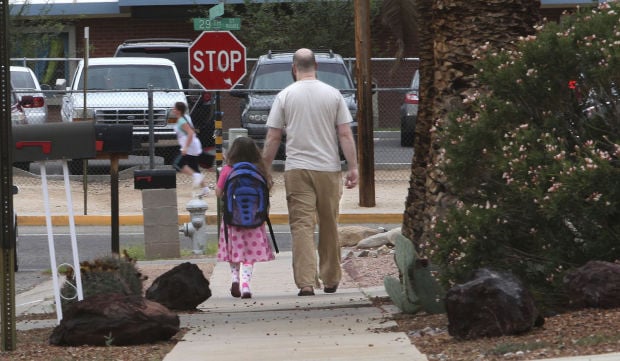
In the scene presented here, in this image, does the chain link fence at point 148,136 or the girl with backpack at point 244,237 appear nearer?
the girl with backpack at point 244,237

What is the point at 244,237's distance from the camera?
34.6 feet

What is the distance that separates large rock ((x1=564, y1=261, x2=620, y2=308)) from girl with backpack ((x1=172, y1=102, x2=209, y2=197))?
42.5 ft

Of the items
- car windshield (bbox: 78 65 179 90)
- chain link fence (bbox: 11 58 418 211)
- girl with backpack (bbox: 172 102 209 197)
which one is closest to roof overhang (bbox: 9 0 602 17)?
car windshield (bbox: 78 65 179 90)

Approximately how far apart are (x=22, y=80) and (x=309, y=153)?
17394 mm

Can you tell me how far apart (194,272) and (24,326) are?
133 cm

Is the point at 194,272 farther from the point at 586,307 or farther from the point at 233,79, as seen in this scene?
the point at 233,79

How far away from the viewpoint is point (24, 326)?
29.6 feet

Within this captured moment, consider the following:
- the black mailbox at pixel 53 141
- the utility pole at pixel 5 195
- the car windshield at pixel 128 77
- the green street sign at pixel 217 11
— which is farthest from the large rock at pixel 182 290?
the car windshield at pixel 128 77

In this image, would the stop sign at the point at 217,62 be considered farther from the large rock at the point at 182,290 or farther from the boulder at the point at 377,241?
the large rock at the point at 182,290

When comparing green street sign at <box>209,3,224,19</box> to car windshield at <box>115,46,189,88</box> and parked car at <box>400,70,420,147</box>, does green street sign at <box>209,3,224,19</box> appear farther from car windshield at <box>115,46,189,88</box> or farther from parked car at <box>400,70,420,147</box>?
car windshield at <box>115,46,189,88</box>

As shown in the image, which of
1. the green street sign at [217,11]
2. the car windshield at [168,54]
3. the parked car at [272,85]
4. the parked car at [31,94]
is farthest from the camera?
the car windshield at [168,54]

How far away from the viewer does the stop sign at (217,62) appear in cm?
1672

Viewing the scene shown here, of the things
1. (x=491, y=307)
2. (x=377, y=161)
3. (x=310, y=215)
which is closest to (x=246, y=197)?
(x=310, y=215)

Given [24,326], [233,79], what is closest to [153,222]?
[233,79]
